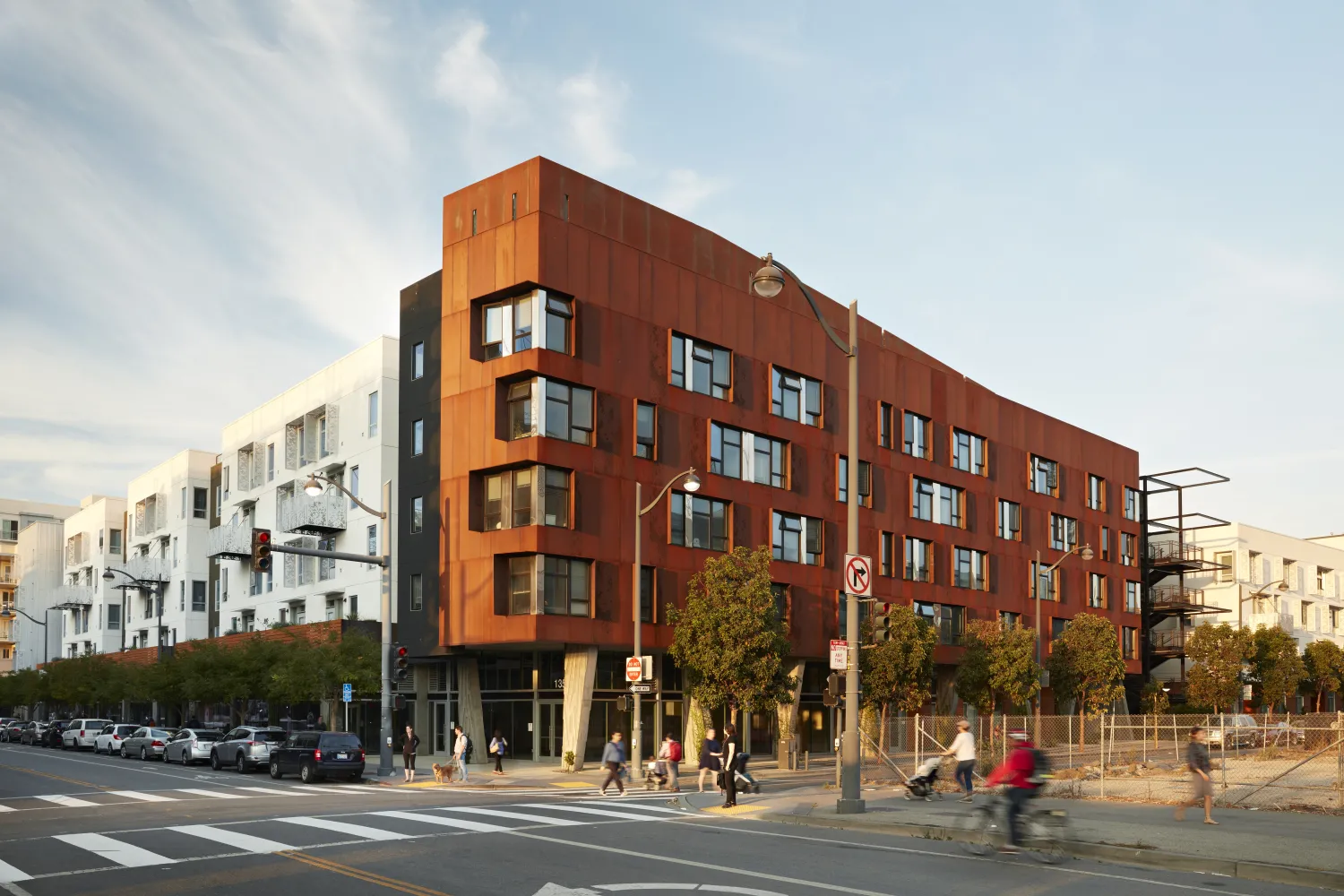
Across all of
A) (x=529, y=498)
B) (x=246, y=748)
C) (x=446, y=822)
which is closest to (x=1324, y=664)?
(x=529, y=498)

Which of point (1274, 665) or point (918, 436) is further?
point (1274, 665)

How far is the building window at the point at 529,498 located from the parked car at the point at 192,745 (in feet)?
45.3

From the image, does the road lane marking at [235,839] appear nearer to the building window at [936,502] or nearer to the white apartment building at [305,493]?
the white apartment building at [305,493]

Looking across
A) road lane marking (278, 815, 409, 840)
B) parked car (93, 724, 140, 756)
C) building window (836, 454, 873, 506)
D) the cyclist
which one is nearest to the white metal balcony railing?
parked car (93, 724, 140, 756)

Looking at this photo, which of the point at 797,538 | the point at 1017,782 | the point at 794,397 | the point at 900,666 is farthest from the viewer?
the point at 794,397

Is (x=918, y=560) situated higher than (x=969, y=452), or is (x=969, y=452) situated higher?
Result: (x=969, y=452)

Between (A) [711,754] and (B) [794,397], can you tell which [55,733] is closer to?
(B) [794,397]

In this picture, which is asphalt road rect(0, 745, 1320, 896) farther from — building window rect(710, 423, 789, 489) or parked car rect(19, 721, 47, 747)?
parked car rect(19, 721, 47, 747)

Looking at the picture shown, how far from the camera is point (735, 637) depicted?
133 ft

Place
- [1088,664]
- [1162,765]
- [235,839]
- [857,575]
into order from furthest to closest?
[1088,664], [1162,765], [857,575], [235,839]

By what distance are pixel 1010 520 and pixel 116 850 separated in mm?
55875

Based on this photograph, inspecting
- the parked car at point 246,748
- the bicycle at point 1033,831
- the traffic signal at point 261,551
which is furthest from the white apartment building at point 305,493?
the bicycle at point 1033,831

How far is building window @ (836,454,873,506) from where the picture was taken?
5388 cm

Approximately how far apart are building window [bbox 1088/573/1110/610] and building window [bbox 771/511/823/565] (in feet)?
93.7
